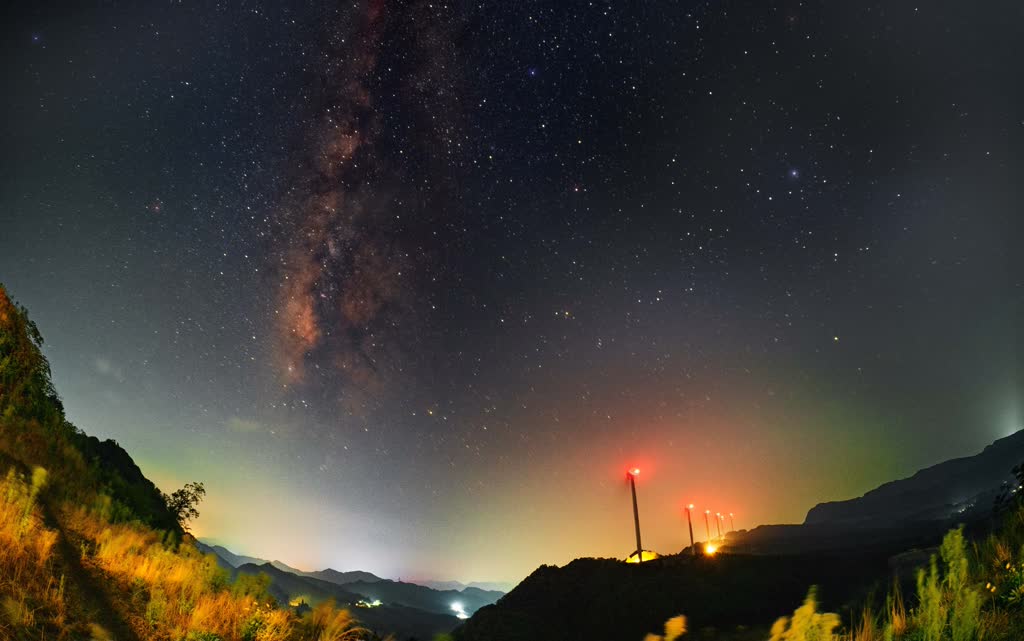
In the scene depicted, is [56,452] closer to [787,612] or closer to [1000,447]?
[787,612]

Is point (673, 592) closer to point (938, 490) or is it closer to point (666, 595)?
point (666, 595)

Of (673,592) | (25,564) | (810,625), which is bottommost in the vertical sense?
(673,592)

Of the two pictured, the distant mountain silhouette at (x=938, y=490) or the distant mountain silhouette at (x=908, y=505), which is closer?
the distant mountain silhouette at (x=908, y=505)

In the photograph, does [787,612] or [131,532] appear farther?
[787,612]

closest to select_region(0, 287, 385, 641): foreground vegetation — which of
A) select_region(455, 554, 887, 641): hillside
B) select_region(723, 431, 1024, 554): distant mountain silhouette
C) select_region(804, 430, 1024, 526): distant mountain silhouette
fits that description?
select_region(455, 554, 887, 641): hillside

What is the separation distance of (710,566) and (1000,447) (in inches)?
6127

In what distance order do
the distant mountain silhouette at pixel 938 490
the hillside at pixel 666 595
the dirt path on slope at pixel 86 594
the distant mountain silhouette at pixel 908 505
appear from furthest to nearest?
the distant mountain silhouette at pixel 938 490
the distant mountain silhouette at pixel 908 505
the hillside at pixel 666 595
the dirt path on slope at pixel 86 594

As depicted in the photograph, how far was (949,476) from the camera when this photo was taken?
15012cm

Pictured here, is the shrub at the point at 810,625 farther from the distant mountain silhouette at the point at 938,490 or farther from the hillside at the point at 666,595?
the distant mountain silhouette at the point at 938,490

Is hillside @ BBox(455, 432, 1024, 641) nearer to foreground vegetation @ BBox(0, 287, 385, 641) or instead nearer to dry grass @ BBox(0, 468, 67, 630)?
foreground vegetation @ BBox(0, 287, 385, 641)

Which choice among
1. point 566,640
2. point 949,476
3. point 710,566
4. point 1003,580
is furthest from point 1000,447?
point 1003,580

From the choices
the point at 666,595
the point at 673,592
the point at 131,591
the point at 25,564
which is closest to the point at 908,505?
the point at 673,592

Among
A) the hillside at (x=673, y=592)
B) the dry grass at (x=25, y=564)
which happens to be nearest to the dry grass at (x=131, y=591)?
the dry grass at (x=25, y=564)

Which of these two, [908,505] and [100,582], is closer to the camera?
[100,582]
